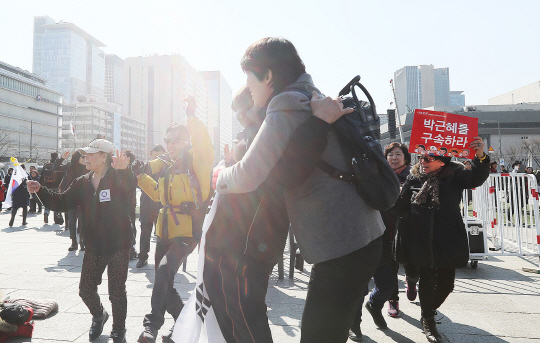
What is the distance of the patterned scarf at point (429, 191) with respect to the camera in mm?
3550

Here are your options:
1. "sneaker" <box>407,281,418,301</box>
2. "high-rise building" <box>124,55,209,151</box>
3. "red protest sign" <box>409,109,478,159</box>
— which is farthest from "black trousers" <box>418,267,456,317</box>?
"high-rise building" <box>124,55,209,151</box>

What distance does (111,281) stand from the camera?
134 inches

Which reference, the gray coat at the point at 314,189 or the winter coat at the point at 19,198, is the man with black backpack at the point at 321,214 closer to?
the gray coat at the point at 314,189

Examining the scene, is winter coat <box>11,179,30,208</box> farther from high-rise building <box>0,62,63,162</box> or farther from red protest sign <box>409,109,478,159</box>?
high-rise building <box>0,62,63,162</box>

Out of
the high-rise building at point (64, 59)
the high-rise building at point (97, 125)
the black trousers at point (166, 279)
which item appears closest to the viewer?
the black trousers at point (166, 279)

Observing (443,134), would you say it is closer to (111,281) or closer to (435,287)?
(435,287)

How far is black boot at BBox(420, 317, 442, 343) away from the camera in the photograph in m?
3.44

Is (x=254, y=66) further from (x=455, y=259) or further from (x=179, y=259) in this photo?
(x=455, y=259)

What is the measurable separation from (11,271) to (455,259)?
258 inches

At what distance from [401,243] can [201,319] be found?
243cm

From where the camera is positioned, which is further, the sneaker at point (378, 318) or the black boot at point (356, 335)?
the sneaker at point (378, 318)

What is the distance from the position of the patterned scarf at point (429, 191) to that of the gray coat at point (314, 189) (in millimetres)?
2207

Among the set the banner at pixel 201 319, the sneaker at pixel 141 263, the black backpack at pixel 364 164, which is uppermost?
the black backpack at pixel 364 164

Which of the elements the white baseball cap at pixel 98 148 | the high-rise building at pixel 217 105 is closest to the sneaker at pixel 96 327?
the white baseball cap at pixel 98 148
